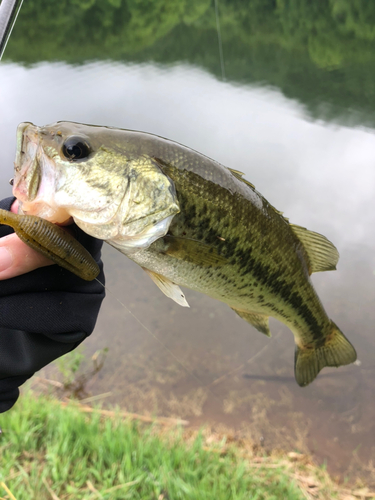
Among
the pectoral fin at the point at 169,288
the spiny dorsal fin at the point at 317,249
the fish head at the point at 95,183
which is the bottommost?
the spiny dorsal fin at the point at 317,249

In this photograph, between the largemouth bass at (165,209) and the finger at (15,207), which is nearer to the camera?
Result: the largemouth bass at (165,209)

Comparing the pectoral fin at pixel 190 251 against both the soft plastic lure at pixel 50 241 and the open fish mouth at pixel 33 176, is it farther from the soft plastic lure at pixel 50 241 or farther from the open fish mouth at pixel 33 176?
the open fish mouth at pixel 33 176

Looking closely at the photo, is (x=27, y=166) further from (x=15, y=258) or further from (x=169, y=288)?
(x=169, y=288)

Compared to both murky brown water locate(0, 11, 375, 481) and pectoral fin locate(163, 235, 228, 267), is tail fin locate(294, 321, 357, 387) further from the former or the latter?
murky brown water locate(0, 11, 375, 481)

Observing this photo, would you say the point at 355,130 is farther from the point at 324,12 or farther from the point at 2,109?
the point at 324,12

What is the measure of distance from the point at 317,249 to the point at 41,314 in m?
1.47

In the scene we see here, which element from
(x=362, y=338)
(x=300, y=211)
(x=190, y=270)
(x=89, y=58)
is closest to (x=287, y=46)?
(x=89, y=58)

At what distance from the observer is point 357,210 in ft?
23.5

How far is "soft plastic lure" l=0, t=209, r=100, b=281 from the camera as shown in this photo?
50.2 inches

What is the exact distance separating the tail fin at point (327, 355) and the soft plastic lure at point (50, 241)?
169 cm

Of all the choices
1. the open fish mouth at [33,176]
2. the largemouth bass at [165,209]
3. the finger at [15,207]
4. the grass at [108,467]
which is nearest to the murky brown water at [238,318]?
the grass at [108,467]

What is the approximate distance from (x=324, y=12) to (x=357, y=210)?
14.6m

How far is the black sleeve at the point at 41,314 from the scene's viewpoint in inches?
67.4

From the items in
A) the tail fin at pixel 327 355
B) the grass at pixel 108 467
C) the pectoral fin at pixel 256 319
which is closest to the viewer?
the pectoral fin at pixel 256 319
